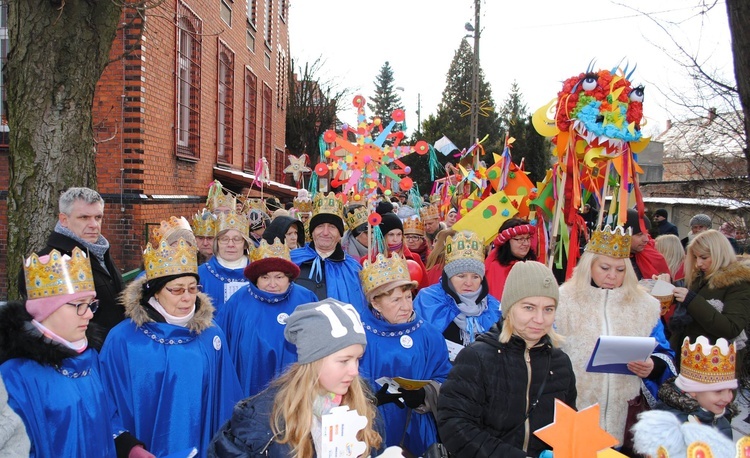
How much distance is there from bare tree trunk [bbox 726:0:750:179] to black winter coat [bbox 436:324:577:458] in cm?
162

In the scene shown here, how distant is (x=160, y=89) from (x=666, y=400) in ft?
32.2

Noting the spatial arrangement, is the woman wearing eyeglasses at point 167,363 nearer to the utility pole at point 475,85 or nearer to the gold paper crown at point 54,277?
the gold paper crown at point 54,277

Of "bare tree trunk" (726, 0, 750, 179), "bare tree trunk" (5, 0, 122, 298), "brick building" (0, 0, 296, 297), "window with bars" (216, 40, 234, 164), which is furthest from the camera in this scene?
"window with bars" (216, 40, 234, 164)

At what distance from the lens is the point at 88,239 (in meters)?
4.53

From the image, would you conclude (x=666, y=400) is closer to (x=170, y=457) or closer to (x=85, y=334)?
(x=170, y=457)

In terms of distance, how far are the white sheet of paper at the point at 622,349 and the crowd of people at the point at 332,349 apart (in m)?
0.09

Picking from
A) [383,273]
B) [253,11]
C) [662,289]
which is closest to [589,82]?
[662,289]

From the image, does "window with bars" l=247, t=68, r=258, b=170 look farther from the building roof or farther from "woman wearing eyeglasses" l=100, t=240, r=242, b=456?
"woman wearing eyeglasses" l=100, t=240, r=242, b=456

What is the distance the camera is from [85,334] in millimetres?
3133

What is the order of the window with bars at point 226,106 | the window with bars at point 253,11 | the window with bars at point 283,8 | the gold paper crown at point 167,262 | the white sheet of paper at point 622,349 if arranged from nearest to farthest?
the white sheet of paper at point 622,349
the gold paper crown at point 167,262
the window with bars at point 226,106
the window with bars at point 253,11
the window with bars at point 283,8

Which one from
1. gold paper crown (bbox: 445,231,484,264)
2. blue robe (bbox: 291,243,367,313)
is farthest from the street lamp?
gold paper crown (bbox: 445,231,484,264)

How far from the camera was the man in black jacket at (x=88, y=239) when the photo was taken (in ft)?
14.4

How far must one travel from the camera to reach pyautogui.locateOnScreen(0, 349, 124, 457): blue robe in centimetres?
279

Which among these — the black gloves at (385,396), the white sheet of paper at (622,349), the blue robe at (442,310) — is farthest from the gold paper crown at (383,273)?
the white sheet of paper at (622,349)
